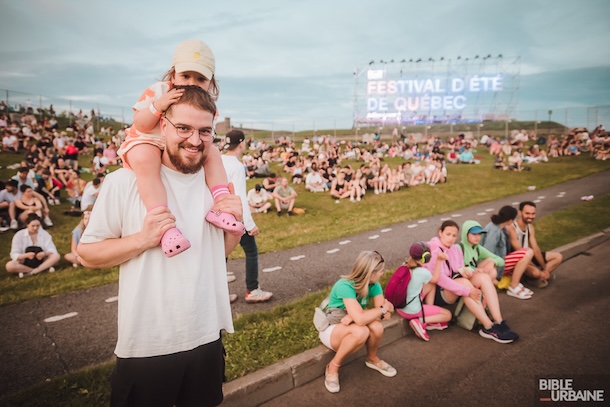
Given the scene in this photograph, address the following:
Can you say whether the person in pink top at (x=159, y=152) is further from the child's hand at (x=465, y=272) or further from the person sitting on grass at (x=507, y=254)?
the person sitting on grass at (x=507, y=254)

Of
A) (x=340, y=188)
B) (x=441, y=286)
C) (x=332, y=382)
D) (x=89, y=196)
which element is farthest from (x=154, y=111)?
(x=340, y=188)

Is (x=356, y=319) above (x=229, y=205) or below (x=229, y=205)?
below

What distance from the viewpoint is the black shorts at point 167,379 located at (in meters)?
1.61

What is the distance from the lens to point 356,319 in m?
3.52

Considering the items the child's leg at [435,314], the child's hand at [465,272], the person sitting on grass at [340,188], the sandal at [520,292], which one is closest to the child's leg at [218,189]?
the child's leg at [435,314]

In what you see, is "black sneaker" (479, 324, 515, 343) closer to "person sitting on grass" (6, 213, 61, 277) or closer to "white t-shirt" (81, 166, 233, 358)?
"white t-shirt" (81, 166, 233, 358)

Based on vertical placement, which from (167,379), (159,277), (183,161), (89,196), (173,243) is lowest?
(167,379)

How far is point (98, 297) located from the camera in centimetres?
550

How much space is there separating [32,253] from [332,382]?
21.7 feet

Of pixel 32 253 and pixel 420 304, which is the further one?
pixel 32 253

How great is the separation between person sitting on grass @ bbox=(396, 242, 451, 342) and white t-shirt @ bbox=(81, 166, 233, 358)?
3.25 m

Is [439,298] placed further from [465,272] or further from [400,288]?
[400,288]

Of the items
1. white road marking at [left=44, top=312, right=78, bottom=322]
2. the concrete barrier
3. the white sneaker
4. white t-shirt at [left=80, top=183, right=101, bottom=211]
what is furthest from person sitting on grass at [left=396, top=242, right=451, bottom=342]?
white t-shirt at [left=80, top=183, right=101, bottom=211]

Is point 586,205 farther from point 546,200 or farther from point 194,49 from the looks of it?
point 194,49
